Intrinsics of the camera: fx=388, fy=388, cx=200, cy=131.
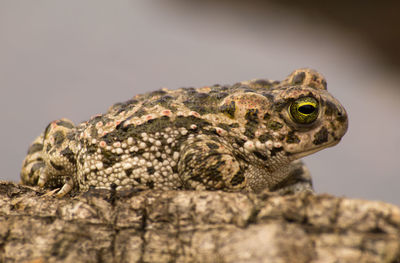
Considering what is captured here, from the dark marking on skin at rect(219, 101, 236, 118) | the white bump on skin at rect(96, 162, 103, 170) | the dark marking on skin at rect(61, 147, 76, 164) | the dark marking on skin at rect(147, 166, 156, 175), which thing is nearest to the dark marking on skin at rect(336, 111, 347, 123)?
the dark marking on skin at rect(219, 101, 236, 118)

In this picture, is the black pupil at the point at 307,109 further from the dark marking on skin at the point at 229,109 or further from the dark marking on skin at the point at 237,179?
the dark marking on skin at the point at 237,179

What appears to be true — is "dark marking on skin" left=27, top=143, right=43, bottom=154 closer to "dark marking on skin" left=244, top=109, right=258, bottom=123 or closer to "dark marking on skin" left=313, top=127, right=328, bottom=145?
"dark marking on skin" left=244, top=109, right=258, bottom=123

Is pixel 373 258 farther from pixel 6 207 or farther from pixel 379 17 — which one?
pixel 379 17

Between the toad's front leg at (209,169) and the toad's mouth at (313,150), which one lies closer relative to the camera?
the toad's front leg at (209,169)

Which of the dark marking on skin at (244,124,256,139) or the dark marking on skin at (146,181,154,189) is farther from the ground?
the dark marking on skin at (244,124,256,139)

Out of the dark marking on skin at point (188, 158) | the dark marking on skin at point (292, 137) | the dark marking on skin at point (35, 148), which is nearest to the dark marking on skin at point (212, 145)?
the dark marking on skin at point (188, 158)

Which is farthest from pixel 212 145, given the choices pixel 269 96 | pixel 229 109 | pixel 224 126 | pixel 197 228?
pixel 197 228

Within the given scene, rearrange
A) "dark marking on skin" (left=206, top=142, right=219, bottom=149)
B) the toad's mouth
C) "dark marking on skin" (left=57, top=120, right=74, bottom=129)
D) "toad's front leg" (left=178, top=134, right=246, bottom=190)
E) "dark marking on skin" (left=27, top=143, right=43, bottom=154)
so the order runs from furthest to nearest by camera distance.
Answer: "dark marking on skin" (left=27, top=143, right=43, bottom=154)
"dark marking on skin" (left=57, top=120, right=74, bottom=129)
the toad's mouth
"dark marking on skin" (left=206, top=142, right=219, bottom=149)
"toad's front leg" (left=178, top=134, right=246, bottom=190)
